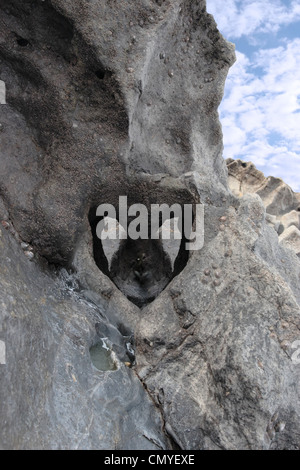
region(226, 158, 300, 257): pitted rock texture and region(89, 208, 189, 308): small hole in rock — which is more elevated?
region(226, 158, 300, 257): pitted rock texture

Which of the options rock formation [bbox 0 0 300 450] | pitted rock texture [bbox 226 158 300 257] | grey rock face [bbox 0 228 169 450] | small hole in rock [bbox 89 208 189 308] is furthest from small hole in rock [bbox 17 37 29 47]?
pitted rock texture [bbox 226 158 300 257]

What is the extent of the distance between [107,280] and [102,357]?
47 centimetres

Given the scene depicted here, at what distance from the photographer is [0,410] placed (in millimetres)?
1329

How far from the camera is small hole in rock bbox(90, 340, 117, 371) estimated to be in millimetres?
1820

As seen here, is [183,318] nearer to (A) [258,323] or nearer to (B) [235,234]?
(A) [258,323]

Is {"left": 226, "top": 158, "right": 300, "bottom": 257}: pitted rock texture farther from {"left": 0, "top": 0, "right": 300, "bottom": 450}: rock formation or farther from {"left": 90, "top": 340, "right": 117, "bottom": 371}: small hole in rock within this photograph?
{"left": 90, "top": 340, "right": 117, "bottom": 371}: small hole in rock

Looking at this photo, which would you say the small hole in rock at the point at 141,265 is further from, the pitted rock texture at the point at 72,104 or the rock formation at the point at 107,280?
the pitted rock texture at the point at 72,104

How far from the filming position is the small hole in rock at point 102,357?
1820 millimetres

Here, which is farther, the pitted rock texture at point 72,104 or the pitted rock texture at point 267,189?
the pitted rock texture at point 267,189

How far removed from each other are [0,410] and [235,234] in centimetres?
135

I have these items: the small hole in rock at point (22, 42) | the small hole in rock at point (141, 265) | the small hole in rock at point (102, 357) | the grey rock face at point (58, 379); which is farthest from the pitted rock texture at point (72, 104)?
the small hole in rock at point (141, 265)

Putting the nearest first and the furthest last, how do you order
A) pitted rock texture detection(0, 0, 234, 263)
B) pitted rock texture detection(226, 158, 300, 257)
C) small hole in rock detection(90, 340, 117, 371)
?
small hole in rock detection(90, 340, 117, 371) → pitted rock texture detection(0, 0, 234, 263) → pitted rock texture detection(226, 158, 300, 257)

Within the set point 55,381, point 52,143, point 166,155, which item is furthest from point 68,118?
point 55,381

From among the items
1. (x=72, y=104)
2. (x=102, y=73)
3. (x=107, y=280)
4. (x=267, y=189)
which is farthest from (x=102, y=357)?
(x=267, y=189)
